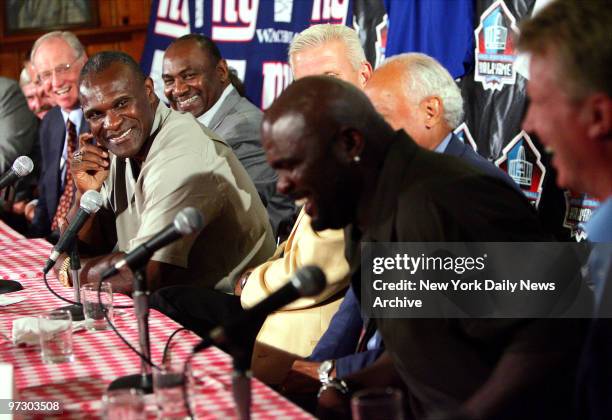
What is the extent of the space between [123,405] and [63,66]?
4318 millimetres

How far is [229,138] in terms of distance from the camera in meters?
4.55

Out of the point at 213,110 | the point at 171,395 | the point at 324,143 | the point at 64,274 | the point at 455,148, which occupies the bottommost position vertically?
the point at 64,274

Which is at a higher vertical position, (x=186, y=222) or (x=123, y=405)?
(x=186, y=222)

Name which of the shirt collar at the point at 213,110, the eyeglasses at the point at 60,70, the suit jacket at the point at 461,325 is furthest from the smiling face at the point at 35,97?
the suit jacket at the point at 461,325

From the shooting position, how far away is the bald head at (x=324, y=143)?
6.09 ft

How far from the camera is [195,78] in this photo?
496 cm

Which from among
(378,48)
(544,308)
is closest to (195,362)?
(544,308)

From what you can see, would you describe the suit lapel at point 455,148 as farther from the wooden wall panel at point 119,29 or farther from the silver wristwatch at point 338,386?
the wooden wall panel at point 119,29

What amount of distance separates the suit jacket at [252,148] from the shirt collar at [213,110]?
4 cm

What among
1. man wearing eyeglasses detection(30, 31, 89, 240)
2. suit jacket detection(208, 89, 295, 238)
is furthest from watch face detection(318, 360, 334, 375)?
man wearing eyeglasses detection(30, 31, 89, 240)

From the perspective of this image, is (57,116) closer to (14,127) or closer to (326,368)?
(14,127)

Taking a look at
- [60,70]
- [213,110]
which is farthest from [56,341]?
[60,70]

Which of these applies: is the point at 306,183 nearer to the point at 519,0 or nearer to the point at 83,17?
the point at 519,0

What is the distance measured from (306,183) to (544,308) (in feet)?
Result: 1.71
